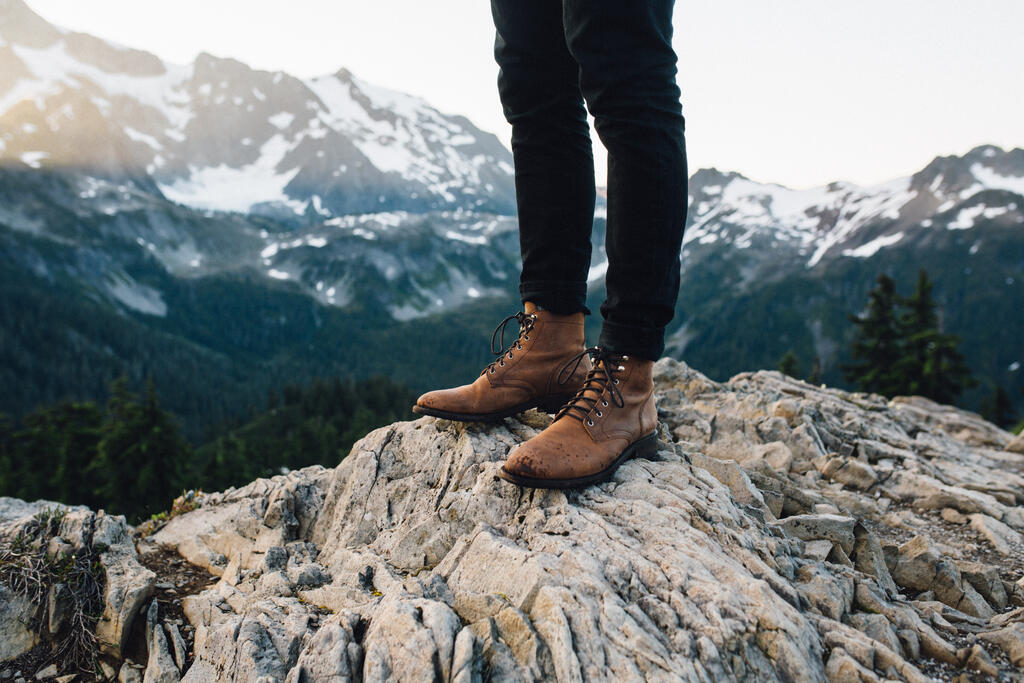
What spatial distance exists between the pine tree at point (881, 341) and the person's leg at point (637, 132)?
4126 cm

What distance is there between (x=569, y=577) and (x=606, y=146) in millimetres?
2513

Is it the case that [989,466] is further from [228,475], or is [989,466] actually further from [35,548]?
[228,475]

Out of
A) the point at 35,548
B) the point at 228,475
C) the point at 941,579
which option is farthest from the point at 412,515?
the point at 228,475

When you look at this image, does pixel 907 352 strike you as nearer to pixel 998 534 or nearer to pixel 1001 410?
pixel 1001 410

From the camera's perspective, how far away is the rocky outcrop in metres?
2.87

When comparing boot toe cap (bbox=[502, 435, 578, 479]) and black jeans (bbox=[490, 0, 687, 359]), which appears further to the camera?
boot toe cap (bbox=[502, 435, 578, 479])

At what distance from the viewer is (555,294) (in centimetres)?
423

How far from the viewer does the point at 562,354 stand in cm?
435

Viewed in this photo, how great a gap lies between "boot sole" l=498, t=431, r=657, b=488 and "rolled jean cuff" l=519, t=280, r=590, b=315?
1.12m

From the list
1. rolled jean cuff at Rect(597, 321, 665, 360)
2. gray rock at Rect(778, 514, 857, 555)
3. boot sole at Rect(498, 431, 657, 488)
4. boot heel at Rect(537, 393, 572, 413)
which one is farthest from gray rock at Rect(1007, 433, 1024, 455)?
rolled jean cuff at Rect(597, 321, 665, 360)

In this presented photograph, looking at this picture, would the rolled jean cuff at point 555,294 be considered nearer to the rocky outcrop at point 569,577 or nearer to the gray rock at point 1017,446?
the rocky outcrop at point 569,577

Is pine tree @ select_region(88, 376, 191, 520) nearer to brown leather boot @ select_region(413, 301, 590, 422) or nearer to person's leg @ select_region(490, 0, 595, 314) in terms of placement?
brown leather boot @ select_region(413, 301, 590, 422)

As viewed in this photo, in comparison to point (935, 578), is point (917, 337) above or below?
below

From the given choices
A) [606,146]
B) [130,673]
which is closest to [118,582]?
[130,673]
